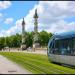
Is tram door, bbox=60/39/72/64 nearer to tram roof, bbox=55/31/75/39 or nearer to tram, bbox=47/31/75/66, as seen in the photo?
tram, bbox=47/31/75/66

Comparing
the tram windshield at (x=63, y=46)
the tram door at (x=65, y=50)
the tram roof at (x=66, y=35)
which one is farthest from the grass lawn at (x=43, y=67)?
the tram roof at (x=66, y=35)

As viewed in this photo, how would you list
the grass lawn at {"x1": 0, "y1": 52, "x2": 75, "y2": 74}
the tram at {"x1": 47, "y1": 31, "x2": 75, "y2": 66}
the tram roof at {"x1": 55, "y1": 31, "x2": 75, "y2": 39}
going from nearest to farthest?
the grass lawn at {"x1": 0, "y1": 52, "x2": 75, "y2": 74} < the tram at {"x1": 47, "y1": 31, "x2": 75, "y2": 66} < the tram roof at {"x1": 55, "y1": 31, "x2": 75, "y2": 39}

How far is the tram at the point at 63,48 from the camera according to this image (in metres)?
27.0

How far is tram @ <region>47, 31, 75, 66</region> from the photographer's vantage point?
27.0 meters

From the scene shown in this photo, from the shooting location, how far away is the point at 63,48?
29484mm

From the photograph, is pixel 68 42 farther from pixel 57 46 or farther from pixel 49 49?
pixel 49 49

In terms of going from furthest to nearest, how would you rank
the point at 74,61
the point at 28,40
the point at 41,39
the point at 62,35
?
1. the point at 41,39
2. the point at 28,40
3. the point at 62,35
4. the point at 74,61

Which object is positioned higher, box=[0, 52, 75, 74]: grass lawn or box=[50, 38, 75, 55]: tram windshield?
box=[50, 38, 75, 55]: tram windshield

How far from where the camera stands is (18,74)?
20.8m

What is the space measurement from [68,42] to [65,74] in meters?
7.19

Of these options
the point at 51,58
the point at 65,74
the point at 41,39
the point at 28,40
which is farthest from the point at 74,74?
the point at 41,39

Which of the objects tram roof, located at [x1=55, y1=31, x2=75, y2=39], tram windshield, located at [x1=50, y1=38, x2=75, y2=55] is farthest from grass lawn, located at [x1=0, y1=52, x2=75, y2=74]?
tram roof, located at [x1=55, y1=31, x2=75, y2=39]

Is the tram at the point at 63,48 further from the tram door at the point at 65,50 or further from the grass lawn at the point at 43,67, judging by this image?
the grass lawn at the point at 43,67

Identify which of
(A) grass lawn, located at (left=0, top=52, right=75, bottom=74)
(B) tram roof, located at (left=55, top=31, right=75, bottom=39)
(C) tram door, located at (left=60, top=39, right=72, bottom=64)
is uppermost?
(B) tram roof, located at (left=55, top=31, right=75, bottom=39)
